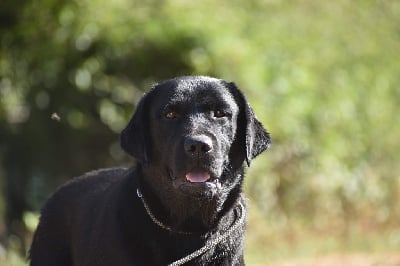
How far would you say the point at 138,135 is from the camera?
17.8ft

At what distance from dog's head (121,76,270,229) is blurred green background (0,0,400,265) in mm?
5150

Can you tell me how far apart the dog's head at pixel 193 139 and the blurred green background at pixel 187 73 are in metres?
5.15

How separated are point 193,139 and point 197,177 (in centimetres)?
23

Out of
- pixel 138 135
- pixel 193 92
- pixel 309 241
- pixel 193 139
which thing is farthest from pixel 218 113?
pixel 309 241

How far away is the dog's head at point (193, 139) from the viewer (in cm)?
515

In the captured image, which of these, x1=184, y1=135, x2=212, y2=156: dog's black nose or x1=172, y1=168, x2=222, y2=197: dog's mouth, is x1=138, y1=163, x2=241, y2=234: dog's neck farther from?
x1=184, y1=135, x2=212, y2=156: dog's black nose

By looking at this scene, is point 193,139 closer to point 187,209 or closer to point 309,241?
point 187,209

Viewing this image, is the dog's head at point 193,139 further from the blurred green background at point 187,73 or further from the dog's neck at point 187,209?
the blurred green background at point 187,73

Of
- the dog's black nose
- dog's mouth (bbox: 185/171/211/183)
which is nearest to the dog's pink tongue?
dog's mouth (bbox: 185/171/211/183)

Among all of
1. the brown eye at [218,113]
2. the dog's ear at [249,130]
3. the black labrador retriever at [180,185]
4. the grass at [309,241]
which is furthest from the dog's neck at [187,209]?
the grass at [309,241]

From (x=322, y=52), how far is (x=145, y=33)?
19.3 ft

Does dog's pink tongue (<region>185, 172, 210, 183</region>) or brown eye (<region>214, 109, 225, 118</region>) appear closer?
dog's pink tongue (<region>185, 172, 210, 183</region>)

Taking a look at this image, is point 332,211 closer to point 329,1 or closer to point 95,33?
point 95,33

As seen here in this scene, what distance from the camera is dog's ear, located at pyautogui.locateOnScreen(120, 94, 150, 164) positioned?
5367 millimetres
